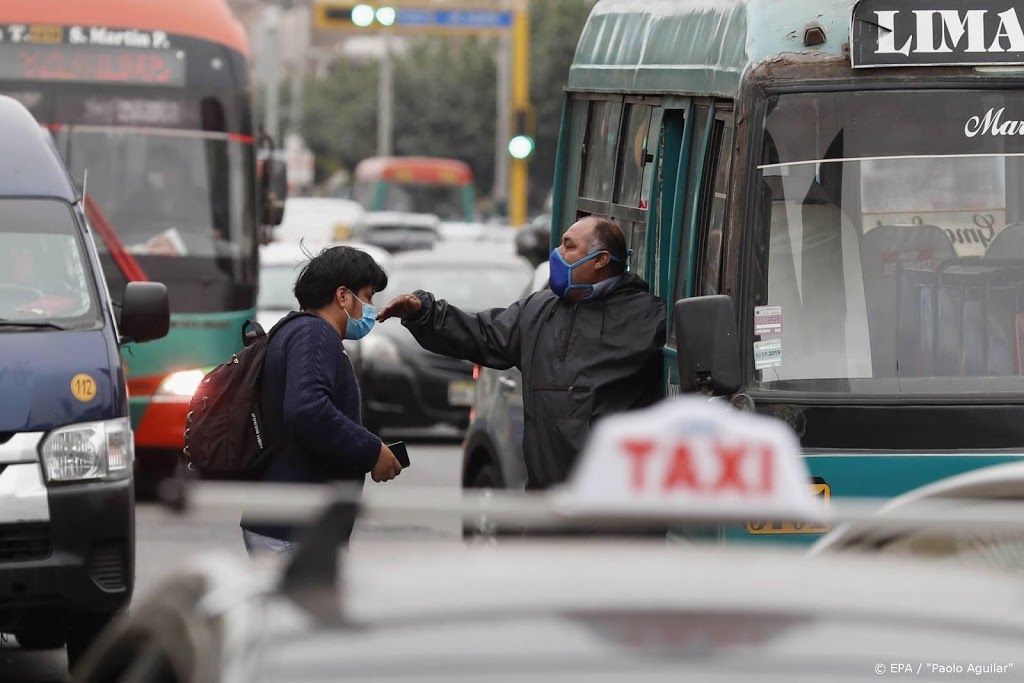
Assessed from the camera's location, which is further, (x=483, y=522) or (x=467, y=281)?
(x=467, y=281)

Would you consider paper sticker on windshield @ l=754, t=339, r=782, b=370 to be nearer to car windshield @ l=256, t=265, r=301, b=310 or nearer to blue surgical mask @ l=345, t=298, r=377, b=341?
blue surgical mask @ l=345, t=298, r=377, b=341

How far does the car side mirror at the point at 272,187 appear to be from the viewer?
1517 centimetres

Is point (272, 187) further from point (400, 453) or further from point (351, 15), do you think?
point (351, 15)

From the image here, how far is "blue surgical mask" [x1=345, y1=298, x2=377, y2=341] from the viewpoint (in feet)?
20.9

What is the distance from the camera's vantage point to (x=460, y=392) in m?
17.0

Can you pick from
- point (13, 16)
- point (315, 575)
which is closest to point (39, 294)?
point (315, 575)

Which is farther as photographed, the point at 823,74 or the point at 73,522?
the point at 73,522

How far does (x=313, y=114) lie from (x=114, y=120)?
7893 centimetres

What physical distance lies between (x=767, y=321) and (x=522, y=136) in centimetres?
2025

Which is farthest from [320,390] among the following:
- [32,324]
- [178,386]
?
[178,386]

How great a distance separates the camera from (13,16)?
13984 millimetres

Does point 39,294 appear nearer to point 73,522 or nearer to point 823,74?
point 73,522

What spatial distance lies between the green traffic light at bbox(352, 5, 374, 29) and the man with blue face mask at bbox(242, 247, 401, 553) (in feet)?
83.4

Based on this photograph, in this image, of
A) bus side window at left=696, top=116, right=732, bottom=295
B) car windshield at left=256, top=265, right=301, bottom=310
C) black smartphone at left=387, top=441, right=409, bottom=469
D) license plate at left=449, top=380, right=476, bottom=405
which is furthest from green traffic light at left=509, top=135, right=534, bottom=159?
black smartphone at left=387, top=441, right=409, bottom=469
